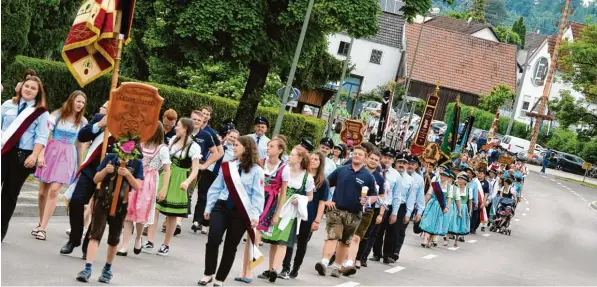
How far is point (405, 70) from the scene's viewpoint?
315 feet

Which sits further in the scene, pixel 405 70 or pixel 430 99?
pixel 405 70

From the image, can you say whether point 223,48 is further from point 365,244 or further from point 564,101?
point 564,101

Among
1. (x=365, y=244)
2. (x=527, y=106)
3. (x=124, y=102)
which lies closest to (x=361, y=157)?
(x=365, y=244)

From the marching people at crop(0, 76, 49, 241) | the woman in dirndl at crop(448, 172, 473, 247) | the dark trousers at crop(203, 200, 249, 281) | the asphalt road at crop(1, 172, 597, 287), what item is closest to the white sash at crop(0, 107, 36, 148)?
the marching people at crop(0, 76, 49, 241)

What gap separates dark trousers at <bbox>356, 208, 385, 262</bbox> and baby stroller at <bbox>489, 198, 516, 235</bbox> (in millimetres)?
15524

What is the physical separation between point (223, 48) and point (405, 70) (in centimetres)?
6438

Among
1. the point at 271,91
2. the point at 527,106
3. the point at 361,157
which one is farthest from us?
the point at 527,106

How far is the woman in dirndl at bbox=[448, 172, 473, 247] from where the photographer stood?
25.6 m

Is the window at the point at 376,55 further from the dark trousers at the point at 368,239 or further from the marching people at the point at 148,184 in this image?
the marching people at the point at 148,184

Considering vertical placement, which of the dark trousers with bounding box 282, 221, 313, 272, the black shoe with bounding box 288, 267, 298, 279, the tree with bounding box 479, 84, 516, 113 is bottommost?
the black shoe with bounding box 288, 267, 298, 279

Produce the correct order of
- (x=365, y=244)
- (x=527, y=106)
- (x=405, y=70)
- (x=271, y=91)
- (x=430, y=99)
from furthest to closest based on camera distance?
1. (x=527, y=106)
2. (x=405, y=70)
3. (x=271, y=91)
4. (x=430, y=99)
5. (x=365, y=244)

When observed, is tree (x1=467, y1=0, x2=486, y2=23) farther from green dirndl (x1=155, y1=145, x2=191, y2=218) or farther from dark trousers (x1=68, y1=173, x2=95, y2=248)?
dark trousers (x1=68, y1=173, x2=95, y2=248)

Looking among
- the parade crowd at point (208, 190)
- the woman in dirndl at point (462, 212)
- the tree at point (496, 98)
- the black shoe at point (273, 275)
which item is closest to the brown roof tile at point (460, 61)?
the tree at point (496, 98)

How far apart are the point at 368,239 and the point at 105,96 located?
16321 mm
